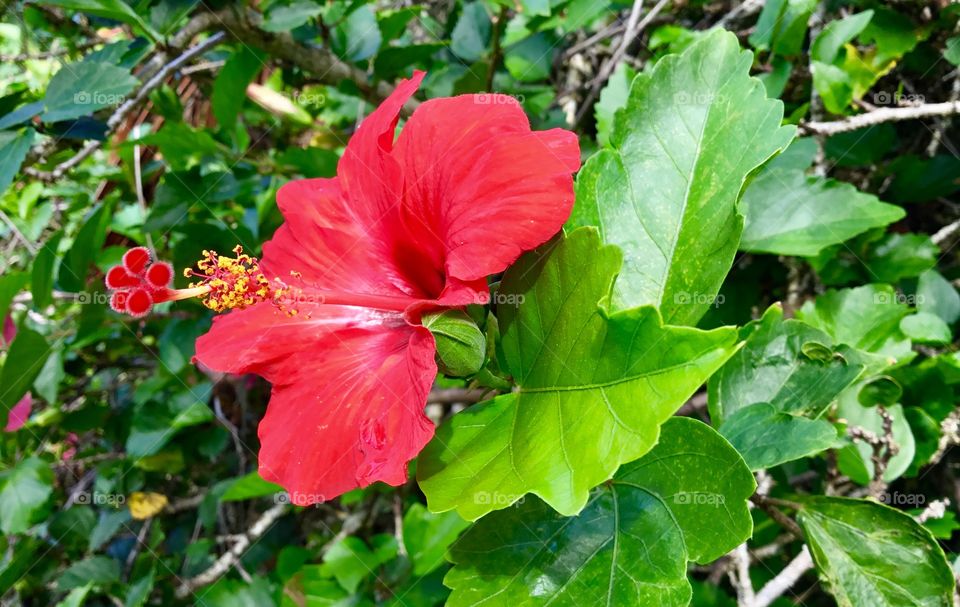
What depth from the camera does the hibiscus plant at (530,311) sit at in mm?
705

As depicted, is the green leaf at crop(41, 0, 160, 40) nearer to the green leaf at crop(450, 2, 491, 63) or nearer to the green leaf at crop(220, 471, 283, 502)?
the green leaf at crop(450, 2, 491, 63)

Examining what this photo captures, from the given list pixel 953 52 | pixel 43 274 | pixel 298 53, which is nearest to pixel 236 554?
pixel 43 274

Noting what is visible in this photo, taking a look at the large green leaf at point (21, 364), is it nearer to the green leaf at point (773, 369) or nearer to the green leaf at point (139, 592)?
the green leaf at point (139, 592)

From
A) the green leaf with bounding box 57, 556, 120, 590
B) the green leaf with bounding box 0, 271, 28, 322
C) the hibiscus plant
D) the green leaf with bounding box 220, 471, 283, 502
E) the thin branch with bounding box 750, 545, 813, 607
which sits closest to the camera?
the hibiscus plant

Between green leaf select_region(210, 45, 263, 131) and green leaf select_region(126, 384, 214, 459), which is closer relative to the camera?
green leaf select_region(210, 45, 263, 131)

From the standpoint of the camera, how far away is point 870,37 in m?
1.29

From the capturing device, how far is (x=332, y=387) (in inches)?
31.9

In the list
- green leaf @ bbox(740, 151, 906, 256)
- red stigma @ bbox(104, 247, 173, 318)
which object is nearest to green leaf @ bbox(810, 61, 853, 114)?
green leaf @ bbox(740, 151, 906, 256)

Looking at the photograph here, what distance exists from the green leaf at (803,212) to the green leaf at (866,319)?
0.10m

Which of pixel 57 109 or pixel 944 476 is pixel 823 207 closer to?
pixel 944 476

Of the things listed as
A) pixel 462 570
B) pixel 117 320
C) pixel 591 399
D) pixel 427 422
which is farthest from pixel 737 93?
pixel 117 320

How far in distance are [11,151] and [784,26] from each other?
1.33m

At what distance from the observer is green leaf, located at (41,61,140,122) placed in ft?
3.69

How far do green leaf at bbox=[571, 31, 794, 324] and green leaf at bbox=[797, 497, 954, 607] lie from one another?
32cm
